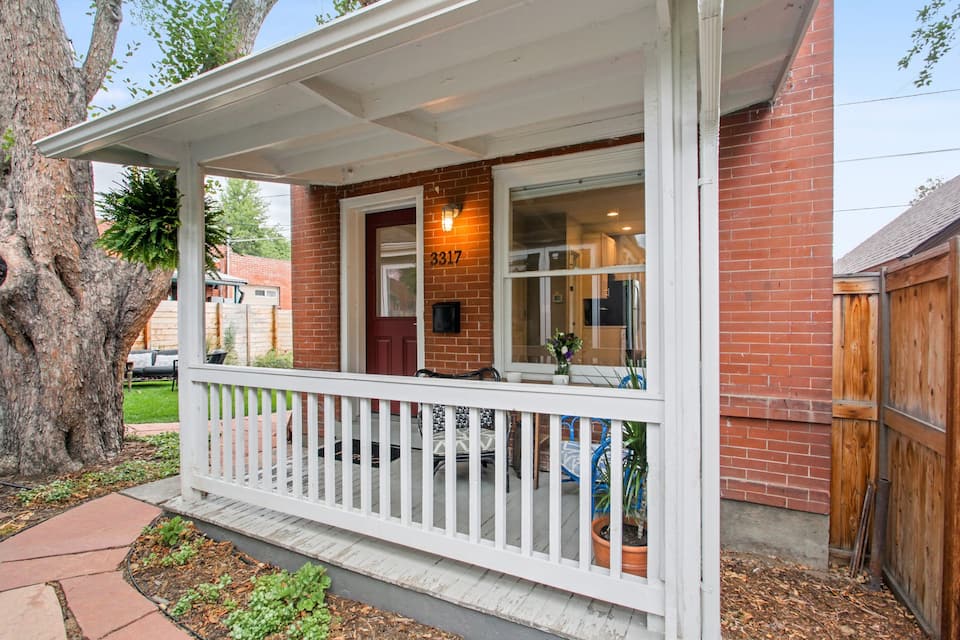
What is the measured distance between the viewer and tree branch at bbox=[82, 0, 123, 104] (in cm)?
450

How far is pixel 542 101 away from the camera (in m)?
2.51

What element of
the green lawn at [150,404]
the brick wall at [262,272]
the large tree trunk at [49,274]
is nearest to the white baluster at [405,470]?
the green lawn at [150,404]

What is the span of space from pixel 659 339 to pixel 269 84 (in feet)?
6.49

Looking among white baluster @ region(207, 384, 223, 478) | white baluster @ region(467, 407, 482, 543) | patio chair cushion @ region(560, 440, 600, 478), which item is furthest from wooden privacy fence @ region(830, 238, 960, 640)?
white baluster @ region(207, 384, 223, 478)

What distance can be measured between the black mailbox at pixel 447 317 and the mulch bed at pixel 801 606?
2.43 metres

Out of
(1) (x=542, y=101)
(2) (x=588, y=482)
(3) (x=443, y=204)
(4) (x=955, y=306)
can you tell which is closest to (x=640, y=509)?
(2) (x=588, y=482)

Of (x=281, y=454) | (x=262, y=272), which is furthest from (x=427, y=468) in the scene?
(x=262, y=272)

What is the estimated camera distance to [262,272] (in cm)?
2442

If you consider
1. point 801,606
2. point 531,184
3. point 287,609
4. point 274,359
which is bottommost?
point 801,606

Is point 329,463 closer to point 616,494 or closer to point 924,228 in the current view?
point 616,494

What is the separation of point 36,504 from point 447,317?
3.38 meters

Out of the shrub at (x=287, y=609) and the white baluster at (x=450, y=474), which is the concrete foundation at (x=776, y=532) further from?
the shrub at (x=287, y=609)

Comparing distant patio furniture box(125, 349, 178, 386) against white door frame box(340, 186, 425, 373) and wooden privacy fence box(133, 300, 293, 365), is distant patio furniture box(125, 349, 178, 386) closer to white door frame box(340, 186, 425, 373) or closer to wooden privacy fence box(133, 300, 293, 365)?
wooden privacy fence box(133, 300, 293, 365)

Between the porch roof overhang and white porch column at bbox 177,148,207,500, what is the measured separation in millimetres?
192
